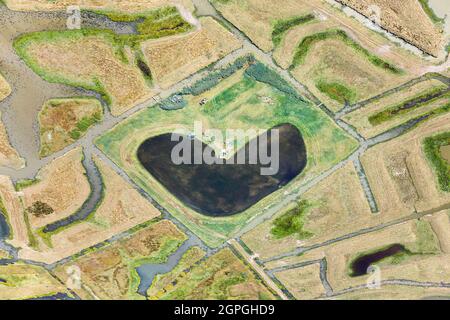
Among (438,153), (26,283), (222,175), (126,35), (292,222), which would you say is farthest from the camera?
(26,283)

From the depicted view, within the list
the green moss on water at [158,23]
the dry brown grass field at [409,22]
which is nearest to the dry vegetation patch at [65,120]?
the green moss on water at [158,23]

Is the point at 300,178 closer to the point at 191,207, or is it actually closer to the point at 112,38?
the point at 191,207

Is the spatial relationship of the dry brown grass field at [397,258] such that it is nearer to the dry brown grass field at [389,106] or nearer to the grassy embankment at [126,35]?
the dry brown grass field at [389,106]

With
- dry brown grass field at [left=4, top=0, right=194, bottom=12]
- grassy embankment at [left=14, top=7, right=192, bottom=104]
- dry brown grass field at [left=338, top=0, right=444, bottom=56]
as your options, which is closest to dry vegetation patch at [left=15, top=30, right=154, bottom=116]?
grassy embankment at [left=14, top=7, right=192, bottom=104]

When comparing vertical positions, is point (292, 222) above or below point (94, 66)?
below

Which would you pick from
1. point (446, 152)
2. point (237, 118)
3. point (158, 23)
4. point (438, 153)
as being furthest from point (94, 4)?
point (446, 152)

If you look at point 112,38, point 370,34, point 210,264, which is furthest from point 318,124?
point 112,38

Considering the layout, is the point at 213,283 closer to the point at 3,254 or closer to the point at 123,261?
the point at 123,261
